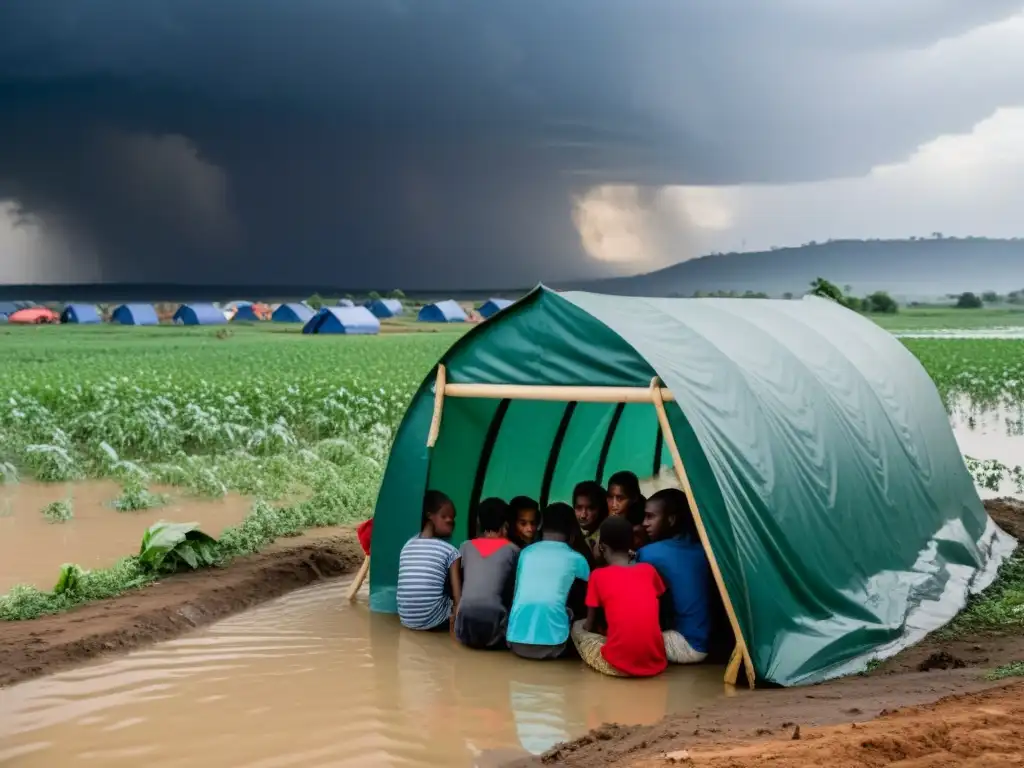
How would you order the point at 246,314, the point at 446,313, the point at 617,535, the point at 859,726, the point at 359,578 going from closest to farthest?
1. the point at 859,726
2. the point at 617,535
3. the point at 359,578
4. the point at 446,313
5. the point at 246,314

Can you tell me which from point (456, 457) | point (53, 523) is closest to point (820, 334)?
point (456, 457)

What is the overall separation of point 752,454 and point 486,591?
219cm

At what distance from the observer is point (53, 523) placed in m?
13.1

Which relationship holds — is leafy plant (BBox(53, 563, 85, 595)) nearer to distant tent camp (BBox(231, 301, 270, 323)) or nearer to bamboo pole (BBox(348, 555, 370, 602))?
bamboo pole (BBox(348, 555, 370, 602))

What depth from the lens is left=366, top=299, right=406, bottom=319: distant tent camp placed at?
313 feet

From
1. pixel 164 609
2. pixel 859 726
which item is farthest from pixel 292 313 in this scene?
pixel 859 726

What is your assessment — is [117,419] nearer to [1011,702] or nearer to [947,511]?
[947,511]

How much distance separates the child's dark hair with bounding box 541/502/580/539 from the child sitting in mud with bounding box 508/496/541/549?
1.30 ft

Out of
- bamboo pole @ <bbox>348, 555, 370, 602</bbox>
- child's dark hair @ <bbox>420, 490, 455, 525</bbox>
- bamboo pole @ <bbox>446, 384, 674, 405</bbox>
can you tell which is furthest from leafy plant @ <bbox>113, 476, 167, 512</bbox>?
bamboo pole @ <bbox>446, 384, 674, 405</bbox>

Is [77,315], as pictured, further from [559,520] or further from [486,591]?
[559,520]

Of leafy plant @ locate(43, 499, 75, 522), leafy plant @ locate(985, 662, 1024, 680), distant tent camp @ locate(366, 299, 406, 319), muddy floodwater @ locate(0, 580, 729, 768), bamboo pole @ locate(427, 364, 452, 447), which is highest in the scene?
distant tent camp @ locate(366, 299, 406, 319)

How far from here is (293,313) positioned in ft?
270

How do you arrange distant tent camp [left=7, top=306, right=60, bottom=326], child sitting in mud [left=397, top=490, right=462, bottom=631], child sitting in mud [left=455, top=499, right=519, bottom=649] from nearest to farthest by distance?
child sitting in mud [left=455, top=499, right=519, bottom=649]
child sitting in mud [left=397, top=490, right=462, bottom=631]
distant tent camp [left=7, top=306, right=60, bottom=326]

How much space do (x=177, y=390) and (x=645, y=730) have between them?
52.6 feet
